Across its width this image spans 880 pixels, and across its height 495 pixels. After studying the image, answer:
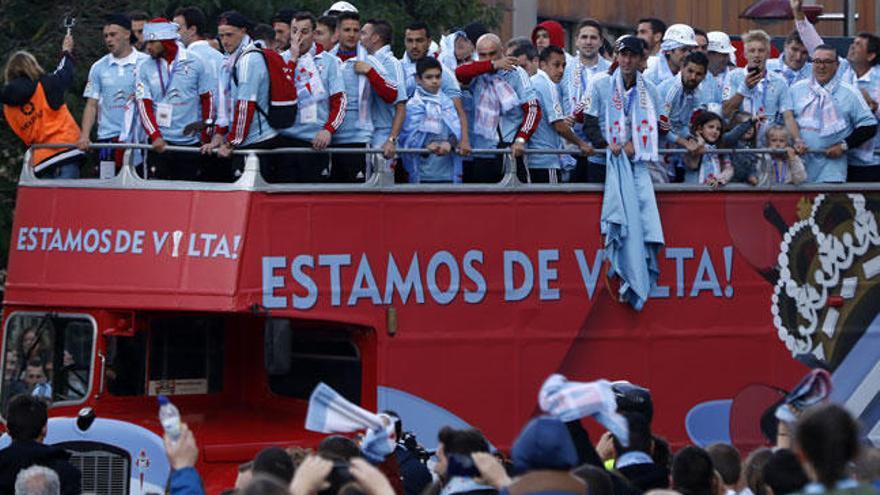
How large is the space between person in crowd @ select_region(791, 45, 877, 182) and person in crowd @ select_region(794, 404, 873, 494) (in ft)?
29.8

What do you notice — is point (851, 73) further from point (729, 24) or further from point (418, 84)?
point (729, 24)

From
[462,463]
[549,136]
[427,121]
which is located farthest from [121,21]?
[462,463]

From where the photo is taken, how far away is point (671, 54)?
1591cm

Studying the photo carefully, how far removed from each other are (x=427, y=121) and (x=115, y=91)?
2319mm

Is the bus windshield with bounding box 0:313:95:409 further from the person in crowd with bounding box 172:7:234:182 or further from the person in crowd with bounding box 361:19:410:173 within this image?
the person in crowd with bounding box 361:19:410:173

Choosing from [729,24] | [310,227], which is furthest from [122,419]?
[729,24]

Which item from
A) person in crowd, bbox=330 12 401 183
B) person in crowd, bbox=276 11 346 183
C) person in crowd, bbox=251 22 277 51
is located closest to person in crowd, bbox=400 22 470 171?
person in crowd, bbox=330 12 401 183

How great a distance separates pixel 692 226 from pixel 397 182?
228cm

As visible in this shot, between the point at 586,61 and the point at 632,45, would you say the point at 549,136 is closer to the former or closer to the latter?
the point at 632,45

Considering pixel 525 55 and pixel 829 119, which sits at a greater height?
pixel 525 55

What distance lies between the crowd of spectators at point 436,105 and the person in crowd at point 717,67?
0.02 meters

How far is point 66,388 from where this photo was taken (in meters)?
12.9

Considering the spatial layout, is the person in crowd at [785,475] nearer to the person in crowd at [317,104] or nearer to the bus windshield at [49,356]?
the person in crowd at [317,104]

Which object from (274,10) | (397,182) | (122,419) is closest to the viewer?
(122,419)
